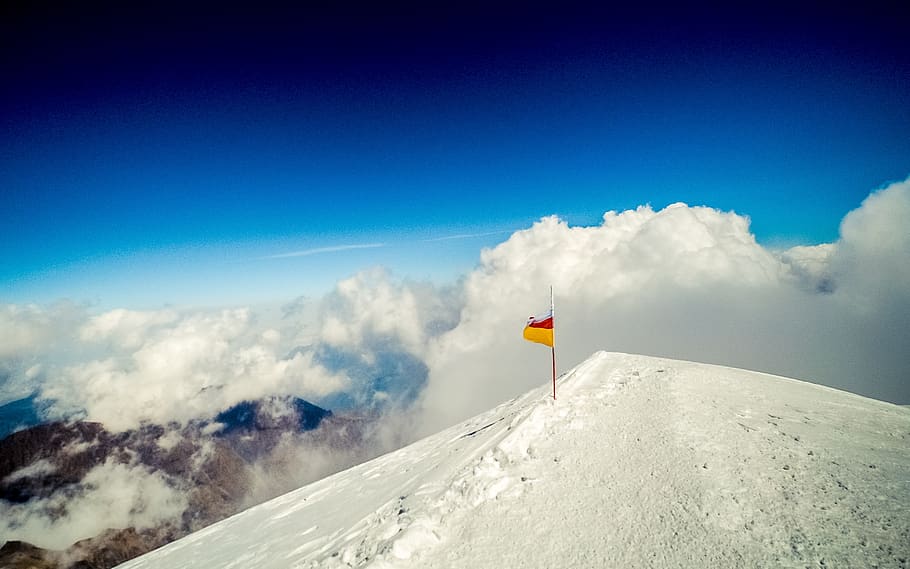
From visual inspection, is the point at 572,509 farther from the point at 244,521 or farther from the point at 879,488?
the point at 244,521

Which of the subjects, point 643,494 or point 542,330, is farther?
point 542,330

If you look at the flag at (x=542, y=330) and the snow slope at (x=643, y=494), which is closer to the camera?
the snow slope at (x=643, y=494)

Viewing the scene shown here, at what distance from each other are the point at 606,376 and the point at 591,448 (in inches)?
313

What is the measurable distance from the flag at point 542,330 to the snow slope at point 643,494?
2.67 m

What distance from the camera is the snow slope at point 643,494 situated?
6863 mm

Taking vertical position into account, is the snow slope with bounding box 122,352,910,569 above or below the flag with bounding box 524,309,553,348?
below

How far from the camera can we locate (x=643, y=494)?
851 centimetres

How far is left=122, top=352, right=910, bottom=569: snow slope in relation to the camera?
270 inches

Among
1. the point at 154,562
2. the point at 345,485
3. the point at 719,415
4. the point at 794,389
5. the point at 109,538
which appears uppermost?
the point at 719,415

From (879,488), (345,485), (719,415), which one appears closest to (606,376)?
(719,415)

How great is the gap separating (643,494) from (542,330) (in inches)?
279

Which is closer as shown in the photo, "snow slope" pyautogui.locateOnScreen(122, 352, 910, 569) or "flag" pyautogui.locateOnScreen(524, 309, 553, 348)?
"snow slope" pyautogui.locateOnScreen(122, 352, 910, 569)

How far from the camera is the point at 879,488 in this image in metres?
7.82

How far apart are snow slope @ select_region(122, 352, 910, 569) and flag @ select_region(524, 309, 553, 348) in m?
2.67
